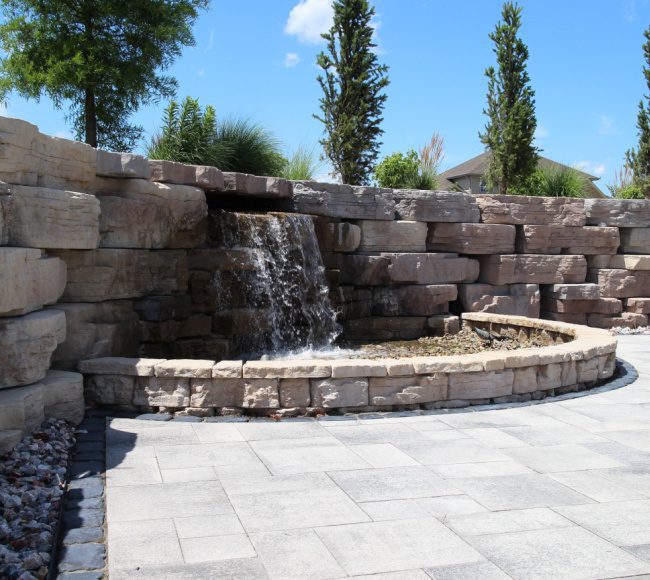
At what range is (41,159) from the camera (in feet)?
16.3

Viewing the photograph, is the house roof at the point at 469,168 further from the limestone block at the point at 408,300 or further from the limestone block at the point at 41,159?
the limestone block at the point at 41,159

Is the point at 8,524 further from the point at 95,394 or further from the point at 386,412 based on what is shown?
the point at 386,412

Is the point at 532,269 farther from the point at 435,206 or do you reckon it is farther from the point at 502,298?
the point at 435,206

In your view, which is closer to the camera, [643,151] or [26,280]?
[26,280]

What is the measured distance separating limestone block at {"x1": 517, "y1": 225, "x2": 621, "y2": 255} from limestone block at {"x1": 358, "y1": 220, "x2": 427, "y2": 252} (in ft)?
5.55

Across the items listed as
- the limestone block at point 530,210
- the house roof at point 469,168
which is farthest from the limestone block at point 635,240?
the house roof at point 469,168

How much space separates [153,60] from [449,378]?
29.5 ft

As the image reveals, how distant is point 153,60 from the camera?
12.0m

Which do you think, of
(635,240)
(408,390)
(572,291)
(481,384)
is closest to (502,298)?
(572,291)

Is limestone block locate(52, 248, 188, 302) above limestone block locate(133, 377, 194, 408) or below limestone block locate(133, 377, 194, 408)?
above

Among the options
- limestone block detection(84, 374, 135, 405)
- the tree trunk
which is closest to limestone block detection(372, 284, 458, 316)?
limestone block detection(84, 374, 135, 405)

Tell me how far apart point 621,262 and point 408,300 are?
386 centimetres

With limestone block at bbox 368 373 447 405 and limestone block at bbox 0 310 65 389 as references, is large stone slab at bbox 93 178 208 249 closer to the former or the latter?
limestone block at bbox 0 310 65 389

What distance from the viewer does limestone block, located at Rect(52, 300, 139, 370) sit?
5406mm
